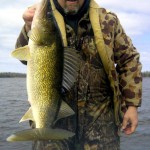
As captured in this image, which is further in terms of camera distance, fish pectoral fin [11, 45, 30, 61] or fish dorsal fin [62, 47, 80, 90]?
fish dorsal fin [62, 47, 80, 90]

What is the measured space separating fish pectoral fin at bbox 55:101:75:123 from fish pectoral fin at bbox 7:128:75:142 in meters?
0.17

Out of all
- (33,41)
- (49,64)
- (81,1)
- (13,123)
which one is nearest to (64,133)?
(49,64)

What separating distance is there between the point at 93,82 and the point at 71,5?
36.1 inches

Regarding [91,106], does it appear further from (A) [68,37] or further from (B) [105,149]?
(A) [68,37]

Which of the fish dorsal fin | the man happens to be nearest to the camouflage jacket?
the man

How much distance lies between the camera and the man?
4574 mm

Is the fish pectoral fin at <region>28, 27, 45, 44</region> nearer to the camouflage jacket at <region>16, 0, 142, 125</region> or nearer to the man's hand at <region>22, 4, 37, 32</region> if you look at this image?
the man's hand at <region>22, 4, 37, 32</region>

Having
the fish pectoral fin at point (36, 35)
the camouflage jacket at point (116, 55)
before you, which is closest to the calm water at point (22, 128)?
the camouflage jacket at point (116, 55)

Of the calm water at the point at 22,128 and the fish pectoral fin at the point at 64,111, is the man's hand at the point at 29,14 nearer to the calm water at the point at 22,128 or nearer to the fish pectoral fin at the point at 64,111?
the fish pectoral fin at the point at 64,111

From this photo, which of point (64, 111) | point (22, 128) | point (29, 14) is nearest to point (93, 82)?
point (64, 111)

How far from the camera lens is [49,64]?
13.1ft

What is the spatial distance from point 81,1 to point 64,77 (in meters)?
0.96

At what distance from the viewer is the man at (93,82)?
457cm

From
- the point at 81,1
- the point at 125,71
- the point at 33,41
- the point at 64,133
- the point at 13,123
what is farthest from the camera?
the point at 13,123
